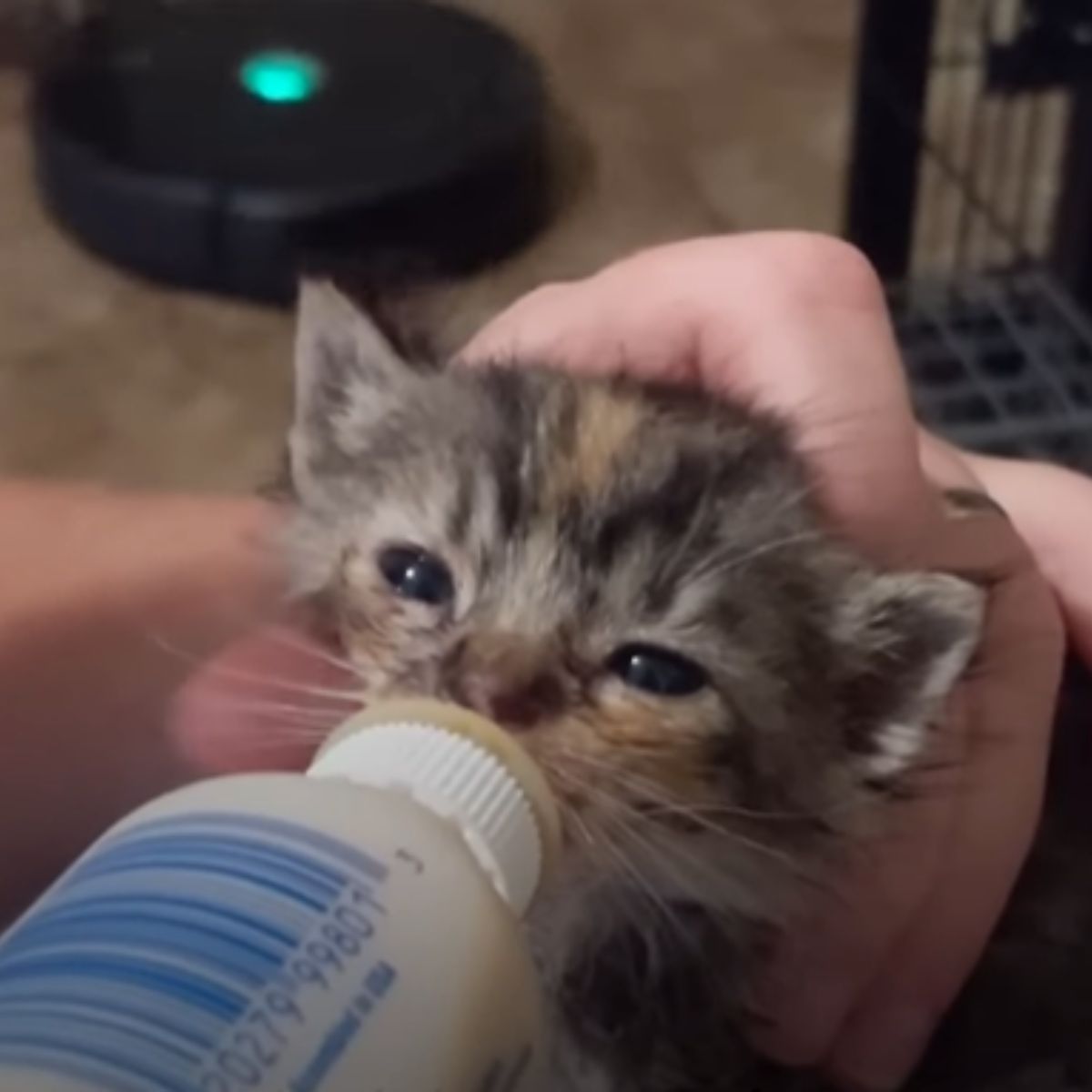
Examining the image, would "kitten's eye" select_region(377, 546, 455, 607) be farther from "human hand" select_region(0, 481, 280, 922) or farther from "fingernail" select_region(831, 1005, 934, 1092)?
"fingernail" select_region(831, 1005, 934, 1092)

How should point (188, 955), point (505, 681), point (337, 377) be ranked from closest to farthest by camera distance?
point (188, 955) < point (505, 681) < point (337, 377)

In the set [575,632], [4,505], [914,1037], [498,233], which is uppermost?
[575,632]

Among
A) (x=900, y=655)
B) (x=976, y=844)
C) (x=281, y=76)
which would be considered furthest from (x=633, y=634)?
(x=281, y=76)

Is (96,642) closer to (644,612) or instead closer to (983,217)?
(644,612)

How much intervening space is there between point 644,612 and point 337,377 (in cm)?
23

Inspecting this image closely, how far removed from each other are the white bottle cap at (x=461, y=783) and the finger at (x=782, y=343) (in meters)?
0.37

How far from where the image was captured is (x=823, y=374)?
3.21 ft

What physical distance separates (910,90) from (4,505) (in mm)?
860

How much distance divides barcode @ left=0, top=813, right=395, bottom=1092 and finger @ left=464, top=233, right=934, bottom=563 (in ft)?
1.47

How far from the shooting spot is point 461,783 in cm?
58

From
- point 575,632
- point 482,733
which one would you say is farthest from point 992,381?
point 482,733

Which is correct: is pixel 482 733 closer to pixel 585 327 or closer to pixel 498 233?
pixel 585 327

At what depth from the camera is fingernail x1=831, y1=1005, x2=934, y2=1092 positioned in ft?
3.10

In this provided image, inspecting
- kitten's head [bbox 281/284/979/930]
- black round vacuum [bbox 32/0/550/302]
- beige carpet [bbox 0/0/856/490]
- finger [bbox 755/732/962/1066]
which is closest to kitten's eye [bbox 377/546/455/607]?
kitten's head [bbox 281/284/979/930]
